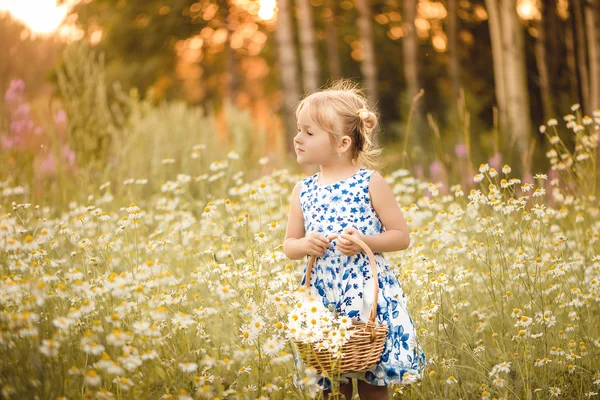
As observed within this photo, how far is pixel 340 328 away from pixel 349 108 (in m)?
1.02

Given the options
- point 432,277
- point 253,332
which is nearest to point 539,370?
point 432,277

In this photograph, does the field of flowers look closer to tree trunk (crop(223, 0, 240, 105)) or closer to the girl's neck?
the girl's neck

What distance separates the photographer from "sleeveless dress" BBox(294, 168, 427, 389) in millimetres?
2553

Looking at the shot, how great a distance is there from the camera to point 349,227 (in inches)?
100

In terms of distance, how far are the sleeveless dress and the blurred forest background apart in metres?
1.17

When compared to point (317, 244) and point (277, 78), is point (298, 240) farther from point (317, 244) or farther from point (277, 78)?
point (277, 78)

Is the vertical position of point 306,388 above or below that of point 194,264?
below

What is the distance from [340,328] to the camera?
7.25 feet

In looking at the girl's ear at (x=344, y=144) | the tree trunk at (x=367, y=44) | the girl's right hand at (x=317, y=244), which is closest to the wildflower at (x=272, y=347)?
the girl's right hand at (x=317, y=244)

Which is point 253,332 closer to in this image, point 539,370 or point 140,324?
point 140,324

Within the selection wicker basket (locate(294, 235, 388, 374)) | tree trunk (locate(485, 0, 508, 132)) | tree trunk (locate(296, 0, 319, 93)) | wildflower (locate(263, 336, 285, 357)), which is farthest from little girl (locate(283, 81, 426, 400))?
tree trunk (locate(296, 0, 319, 93))

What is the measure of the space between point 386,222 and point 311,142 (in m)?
0.47

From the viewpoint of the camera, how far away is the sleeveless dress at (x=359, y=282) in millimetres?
2553

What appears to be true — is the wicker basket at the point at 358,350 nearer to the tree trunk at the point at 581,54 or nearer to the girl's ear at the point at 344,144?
the girl's ear at the point at 344,144
